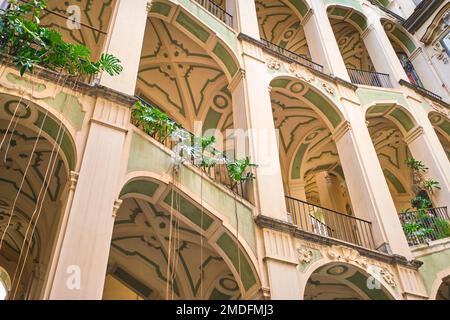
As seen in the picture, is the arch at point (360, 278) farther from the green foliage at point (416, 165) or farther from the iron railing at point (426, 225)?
the green foliage at point (416, 165)

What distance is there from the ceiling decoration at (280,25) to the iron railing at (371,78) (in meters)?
1.95

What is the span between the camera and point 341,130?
1036 cm

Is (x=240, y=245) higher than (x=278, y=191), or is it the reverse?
(x=278, y=191)

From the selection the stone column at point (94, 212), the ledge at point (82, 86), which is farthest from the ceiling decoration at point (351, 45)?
the stone column at point (94, 212)

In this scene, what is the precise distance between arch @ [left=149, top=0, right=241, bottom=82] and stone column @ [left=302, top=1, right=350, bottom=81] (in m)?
3.38

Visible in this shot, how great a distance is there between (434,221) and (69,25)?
393 inches

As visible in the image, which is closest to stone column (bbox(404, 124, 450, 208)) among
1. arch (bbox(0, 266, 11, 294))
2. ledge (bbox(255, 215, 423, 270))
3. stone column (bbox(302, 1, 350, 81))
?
stone column (bbox(302, 1, 350, 81))

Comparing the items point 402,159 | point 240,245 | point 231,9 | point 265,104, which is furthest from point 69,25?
point 402,159

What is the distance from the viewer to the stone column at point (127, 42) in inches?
247

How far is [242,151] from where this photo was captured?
803 cm

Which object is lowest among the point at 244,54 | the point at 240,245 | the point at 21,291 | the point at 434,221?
the point at 240,245

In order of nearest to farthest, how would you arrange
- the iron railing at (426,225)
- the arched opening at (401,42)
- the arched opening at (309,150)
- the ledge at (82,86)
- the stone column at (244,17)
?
the ledge at (82,86), the iron railing at (426,225), the stone column at (244,17), the arched opening at (309,150), the arched opening at (401,42)
